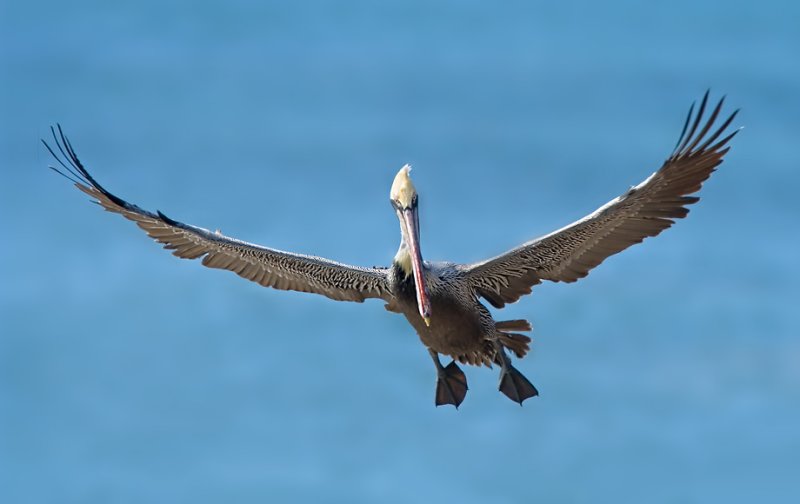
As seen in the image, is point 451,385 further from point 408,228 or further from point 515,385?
point 408,228

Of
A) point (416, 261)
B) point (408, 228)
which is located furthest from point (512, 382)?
point (408, 228)

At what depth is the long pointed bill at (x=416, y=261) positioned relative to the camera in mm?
17203

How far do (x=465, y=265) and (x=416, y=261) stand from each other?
1243 mm

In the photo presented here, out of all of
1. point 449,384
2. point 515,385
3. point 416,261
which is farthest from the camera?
point 449,384

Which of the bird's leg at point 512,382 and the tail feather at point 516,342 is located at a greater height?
the tail feather at point 516,342

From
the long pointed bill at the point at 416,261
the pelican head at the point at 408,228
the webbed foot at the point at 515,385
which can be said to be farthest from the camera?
the webbed foot at the point at 515,385

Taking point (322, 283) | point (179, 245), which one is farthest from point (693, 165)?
Answer: point (179, 245)

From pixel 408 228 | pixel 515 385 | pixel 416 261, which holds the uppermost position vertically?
pixel 408 228

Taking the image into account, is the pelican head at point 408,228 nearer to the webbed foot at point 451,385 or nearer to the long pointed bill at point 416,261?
the long pointed bill at point 416,261

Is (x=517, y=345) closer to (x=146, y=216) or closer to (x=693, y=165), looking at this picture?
(x=693, y=165)

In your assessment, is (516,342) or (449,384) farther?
(449,384)

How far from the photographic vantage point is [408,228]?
17844mm

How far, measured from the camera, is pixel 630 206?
17.9m

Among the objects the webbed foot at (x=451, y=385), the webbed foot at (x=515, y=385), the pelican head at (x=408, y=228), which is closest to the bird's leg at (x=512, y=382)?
the webbed foot at (x=515, y=385)
